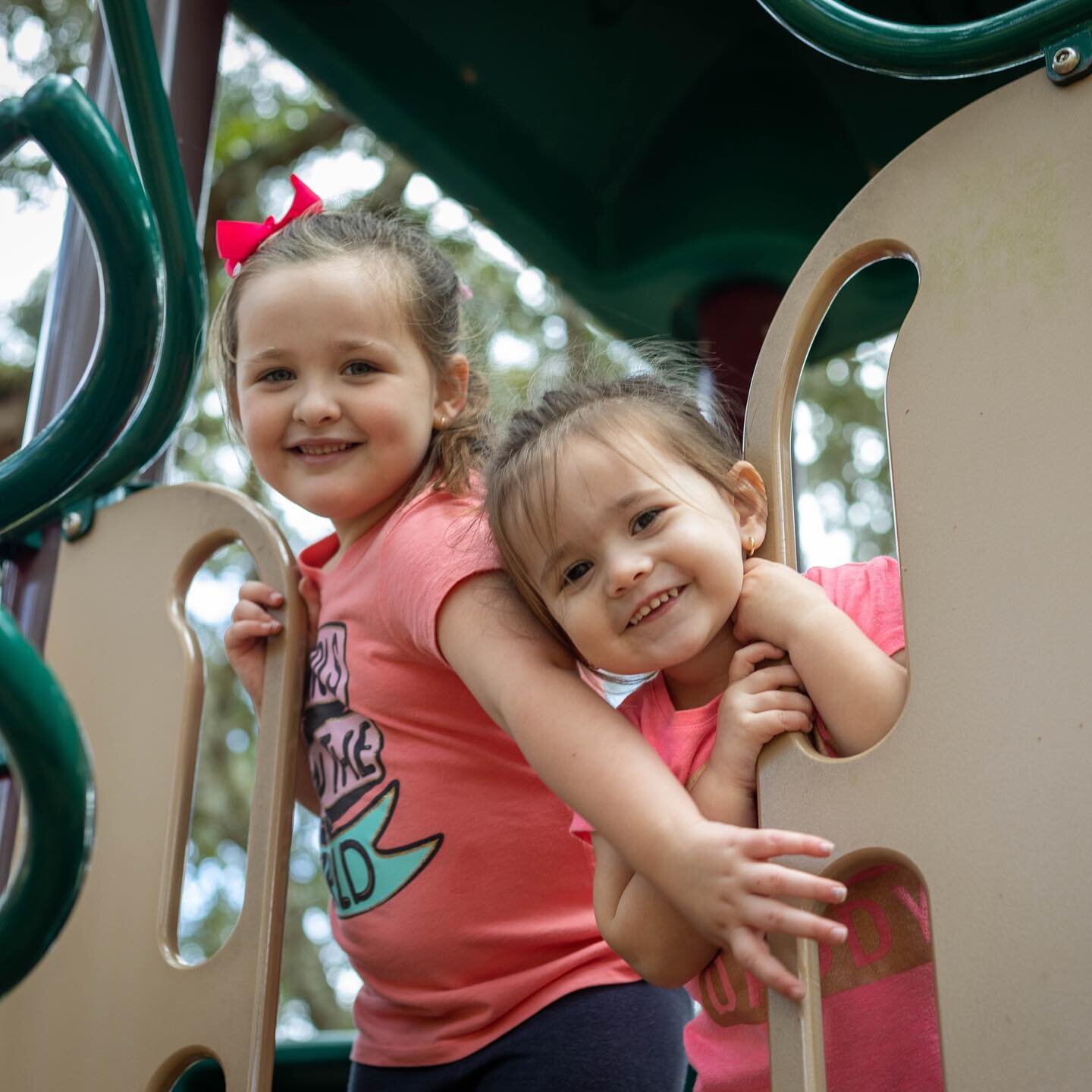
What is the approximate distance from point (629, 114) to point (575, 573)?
1083mm

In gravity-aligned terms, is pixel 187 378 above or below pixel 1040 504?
above

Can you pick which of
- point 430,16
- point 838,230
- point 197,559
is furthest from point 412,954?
point 430,16

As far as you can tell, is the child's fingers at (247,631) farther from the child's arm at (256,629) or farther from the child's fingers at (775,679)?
the child's fingers at (775,679)

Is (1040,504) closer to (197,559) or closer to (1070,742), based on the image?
(1070,742)

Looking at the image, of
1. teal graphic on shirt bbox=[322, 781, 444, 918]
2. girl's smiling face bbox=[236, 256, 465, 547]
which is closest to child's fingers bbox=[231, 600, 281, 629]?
girl's smiling face bbox=[236, 256, 465, 547]

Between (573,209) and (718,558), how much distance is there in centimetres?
122

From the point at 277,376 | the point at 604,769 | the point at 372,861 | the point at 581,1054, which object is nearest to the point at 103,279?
the point at 604,769

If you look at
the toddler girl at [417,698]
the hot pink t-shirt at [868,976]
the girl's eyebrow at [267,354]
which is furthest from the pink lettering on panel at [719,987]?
the girl's eyebrow at [267,354]

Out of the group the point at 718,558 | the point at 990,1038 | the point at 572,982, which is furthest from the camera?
the point at 572,982

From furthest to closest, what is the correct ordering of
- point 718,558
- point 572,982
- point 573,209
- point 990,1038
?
point 573,209 < point 572,982 < point 718,558 < point 990,1038

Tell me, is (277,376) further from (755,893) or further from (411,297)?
(755,893)

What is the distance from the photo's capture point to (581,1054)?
49.2 inches

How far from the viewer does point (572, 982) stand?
129 centimetres

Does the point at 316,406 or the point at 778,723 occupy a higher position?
the point at 316,406
